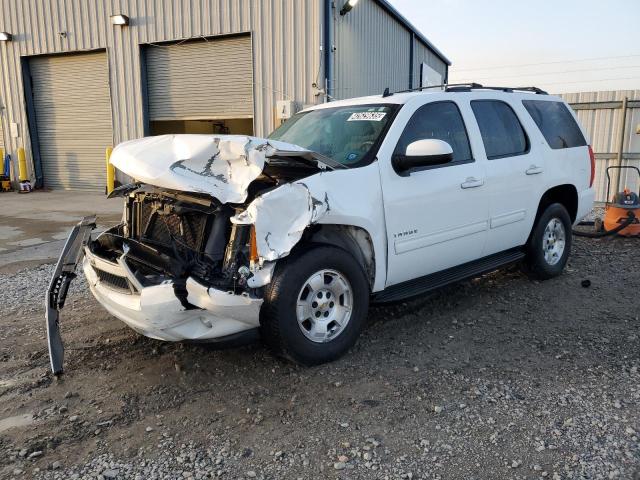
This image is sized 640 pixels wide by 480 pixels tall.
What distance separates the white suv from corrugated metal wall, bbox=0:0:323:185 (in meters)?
7.32

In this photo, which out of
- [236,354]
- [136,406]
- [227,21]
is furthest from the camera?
[227,21]

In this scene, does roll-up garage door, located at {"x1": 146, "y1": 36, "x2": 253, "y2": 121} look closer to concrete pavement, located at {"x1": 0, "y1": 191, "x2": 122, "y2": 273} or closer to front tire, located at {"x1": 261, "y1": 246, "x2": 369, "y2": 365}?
concrete pavement, located at {"x1": 0, "y1": 191, "x2": 122, "y2": 273}

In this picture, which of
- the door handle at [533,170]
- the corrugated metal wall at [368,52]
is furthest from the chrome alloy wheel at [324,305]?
the corrugated metal wall at [368,52]

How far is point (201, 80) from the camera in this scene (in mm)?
13312

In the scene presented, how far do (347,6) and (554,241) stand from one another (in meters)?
8.16

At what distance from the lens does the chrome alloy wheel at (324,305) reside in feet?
11.1

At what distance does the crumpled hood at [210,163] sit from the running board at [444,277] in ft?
3.95

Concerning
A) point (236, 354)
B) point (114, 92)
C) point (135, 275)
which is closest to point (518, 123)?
point (236, 354)

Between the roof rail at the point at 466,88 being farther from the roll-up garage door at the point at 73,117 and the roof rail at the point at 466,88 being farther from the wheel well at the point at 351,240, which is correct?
the roll-up garage door at the point at 73,117

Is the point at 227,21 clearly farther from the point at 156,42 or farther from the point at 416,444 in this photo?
the point at 416,444

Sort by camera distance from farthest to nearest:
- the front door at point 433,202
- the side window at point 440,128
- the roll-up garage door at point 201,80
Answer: the roll-up garage door at point 201,80, the side window at point 440,128, the front door at point 433,202

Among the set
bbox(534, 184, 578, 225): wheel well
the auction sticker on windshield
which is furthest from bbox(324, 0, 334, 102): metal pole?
the auction sticker on windshield

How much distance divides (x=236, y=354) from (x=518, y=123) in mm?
3454

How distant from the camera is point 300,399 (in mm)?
3221
